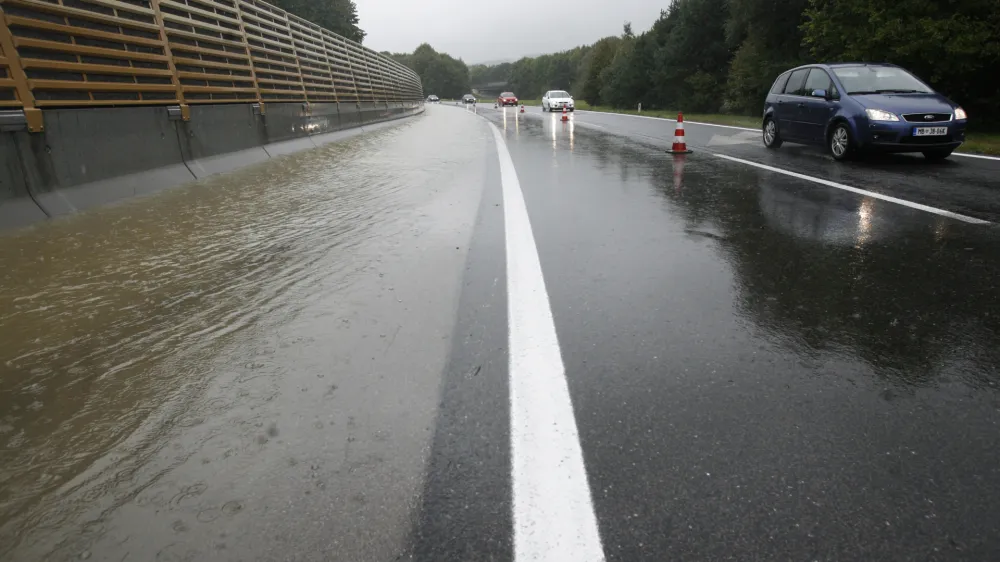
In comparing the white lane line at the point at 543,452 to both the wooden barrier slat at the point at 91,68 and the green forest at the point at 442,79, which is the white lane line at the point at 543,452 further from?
the green forest at the point at 442,79

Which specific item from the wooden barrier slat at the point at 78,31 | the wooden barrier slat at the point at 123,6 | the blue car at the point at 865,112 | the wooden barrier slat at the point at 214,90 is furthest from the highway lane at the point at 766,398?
the wooden barrier slat at the point at 214,90

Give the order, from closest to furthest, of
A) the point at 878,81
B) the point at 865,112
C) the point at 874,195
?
the point at 874,195 → the point at 865,112 → the point at 878,81

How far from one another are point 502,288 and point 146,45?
704 cm

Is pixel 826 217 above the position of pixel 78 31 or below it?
below

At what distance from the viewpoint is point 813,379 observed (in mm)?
2713

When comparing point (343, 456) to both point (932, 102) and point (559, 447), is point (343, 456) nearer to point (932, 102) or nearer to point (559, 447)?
point (559, 447)

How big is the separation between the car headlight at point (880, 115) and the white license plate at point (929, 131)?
369mm

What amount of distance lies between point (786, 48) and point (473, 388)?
118ft

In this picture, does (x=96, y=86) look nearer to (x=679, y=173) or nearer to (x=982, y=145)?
(x=679, y=173)

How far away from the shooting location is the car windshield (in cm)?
1049

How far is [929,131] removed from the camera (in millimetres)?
9555

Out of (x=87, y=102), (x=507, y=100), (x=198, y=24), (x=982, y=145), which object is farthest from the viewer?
(x=507, y=100)

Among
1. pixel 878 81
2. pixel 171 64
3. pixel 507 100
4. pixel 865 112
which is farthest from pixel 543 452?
pixel 507 100

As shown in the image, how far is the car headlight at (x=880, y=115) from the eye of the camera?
9594 mm
